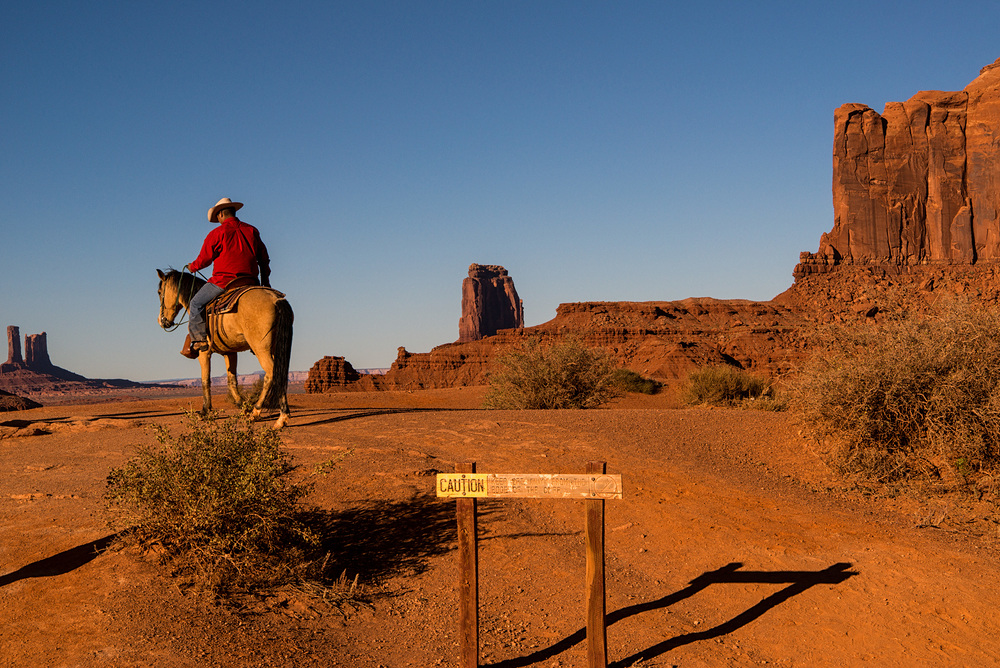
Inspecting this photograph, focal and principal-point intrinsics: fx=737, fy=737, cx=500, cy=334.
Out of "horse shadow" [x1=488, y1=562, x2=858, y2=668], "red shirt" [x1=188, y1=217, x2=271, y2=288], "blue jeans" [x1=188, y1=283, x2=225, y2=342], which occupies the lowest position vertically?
"horse shadow" [x1=488, y1=562, x2=858, y2=668]

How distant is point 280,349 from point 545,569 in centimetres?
524

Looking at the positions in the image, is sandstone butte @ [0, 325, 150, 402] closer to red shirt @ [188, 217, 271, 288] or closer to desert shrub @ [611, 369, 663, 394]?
desert shrub @ [611, 369, 663, 394]

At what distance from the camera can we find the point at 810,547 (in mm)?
8328

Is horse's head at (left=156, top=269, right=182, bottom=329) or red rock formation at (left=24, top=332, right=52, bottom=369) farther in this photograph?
red rock formation at (left=24, top=332, right=52, bottom=369)

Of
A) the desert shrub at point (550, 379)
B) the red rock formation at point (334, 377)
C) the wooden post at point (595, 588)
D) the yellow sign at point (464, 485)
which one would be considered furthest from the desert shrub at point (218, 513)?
the red rock formation at point (334, 377)

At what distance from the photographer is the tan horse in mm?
10539

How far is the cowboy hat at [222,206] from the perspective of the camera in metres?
11.2

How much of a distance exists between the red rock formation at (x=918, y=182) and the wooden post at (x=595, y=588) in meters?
83.2

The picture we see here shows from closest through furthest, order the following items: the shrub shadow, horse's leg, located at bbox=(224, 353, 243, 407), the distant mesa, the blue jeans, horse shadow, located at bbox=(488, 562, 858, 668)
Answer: horse shadow, located at bbox=(488, 562, 858, 668), the shrub shadow, the blue jeans, horse's leg, located at bbox=(224, 353, 243, 407), the distant mesa

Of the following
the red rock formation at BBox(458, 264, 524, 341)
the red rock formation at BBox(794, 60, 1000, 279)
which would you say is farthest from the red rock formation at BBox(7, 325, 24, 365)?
the red rock formation at BBox(794, 60, 1000, 279)

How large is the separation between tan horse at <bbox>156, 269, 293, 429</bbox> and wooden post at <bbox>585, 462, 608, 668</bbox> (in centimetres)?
644

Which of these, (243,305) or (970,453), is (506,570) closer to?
(243,305)

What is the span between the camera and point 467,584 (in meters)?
5.71

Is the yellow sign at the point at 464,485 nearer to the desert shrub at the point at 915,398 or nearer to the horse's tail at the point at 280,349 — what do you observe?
the horse's tail at the point at 280,349
